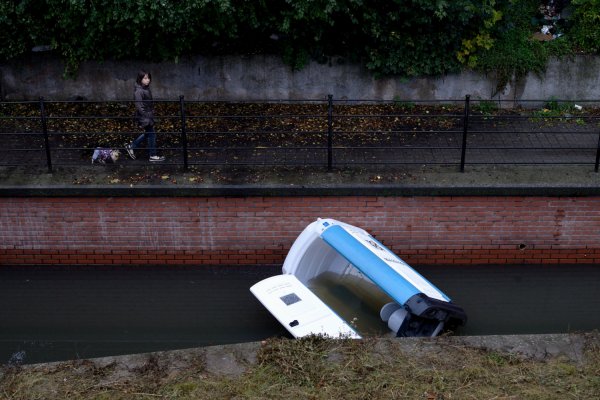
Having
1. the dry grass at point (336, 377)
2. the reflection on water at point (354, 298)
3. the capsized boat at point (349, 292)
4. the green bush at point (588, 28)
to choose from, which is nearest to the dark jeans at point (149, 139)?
the capsized boat at point (349, 292)

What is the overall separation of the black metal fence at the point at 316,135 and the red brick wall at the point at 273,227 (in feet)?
2.13

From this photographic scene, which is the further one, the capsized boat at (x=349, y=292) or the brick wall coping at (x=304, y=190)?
the brick wall coping at (x=304, y=190)

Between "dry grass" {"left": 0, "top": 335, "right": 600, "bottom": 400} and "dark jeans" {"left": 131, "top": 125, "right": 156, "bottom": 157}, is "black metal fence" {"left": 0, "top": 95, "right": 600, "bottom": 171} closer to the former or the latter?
"dark jeans" {"left": 131, "top": 125, "right": 156, "bottom": 157}

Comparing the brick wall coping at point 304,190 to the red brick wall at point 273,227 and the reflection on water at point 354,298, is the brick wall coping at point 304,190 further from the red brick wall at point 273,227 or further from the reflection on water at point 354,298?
the reflection on water at point 354,298

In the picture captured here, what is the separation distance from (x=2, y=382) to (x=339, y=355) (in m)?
2.59

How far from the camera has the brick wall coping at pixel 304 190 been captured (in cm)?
918

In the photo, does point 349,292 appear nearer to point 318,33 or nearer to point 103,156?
point 103,156

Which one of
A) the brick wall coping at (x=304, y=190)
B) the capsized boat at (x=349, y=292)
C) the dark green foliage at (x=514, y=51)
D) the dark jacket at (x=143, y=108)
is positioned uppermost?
the dark green foliage at (x=514, y=51)

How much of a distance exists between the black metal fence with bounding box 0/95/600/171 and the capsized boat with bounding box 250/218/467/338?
139cm

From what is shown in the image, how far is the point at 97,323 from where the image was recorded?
8.60 meters

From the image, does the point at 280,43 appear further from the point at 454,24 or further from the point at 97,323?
the point at 97,323

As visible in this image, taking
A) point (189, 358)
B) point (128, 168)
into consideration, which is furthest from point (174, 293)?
point (189, 358)

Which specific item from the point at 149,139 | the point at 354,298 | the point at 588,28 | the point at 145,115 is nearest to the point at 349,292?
the point at 354,298

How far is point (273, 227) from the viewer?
30.8ft
